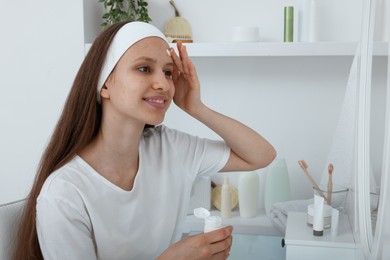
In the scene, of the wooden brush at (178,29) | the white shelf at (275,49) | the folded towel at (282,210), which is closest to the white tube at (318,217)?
the folded towel at (282,210)

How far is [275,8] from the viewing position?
6.90 feet

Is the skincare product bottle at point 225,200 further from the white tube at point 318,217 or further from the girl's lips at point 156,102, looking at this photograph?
the girl's lips at point 156,102

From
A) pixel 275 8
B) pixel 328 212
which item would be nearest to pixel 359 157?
pixel 328 212

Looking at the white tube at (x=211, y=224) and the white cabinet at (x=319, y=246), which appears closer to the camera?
the white tube at (x=211, y=224)

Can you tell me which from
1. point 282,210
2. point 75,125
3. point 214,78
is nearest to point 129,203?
point 75,125

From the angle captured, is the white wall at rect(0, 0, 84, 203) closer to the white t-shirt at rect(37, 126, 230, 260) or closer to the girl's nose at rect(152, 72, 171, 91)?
the white t-shirt at rect(37, 126, 230, 260)

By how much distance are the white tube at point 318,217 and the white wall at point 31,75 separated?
3.59ft

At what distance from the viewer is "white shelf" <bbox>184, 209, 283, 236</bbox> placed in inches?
78.1

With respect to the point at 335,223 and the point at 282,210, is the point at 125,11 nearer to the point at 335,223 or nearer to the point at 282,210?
the point at 282,210

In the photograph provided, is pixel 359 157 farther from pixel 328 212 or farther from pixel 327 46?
pixel 327 46

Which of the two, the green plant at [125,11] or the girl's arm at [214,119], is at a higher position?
the green plant at [125,11]

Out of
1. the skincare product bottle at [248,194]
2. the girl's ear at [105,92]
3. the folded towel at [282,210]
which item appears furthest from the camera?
the skincare product bottle at [248,194]

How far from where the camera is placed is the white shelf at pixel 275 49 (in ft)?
6.15

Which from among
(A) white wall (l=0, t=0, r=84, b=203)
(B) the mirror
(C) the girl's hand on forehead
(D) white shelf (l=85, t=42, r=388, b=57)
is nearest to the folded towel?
(B) the mirror
